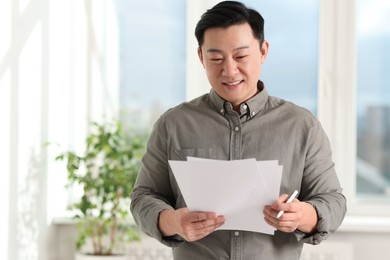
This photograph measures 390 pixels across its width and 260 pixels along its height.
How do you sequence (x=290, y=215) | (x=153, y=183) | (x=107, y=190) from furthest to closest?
1. (x=107, y=190)
2. (x=153, y=183)
3. (x=290, y=215)

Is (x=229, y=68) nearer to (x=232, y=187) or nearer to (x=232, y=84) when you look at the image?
(x=232, y=84)

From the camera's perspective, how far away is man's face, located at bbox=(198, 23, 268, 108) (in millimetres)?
1964

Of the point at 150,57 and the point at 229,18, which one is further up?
the point at 150,57

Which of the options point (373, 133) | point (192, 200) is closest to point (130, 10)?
point (373, 133)

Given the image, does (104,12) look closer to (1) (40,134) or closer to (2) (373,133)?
(1) (40,134)

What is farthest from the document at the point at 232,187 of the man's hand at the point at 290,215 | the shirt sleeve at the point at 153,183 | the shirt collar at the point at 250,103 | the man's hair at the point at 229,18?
the man's hair at the point at 229,18

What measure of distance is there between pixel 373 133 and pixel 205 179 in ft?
7.54

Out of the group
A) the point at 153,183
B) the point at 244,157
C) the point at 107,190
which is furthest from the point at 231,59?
the point at 107,190

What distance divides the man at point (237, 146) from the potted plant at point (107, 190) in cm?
158

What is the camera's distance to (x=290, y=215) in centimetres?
180

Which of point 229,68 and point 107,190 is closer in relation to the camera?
point 229,68

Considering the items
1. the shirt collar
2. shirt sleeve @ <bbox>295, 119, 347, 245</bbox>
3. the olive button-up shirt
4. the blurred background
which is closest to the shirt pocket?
the olive button-up shirt

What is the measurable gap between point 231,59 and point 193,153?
27 centimetres

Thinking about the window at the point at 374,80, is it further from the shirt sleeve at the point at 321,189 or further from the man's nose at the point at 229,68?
the man's nose at the point at 229,68
